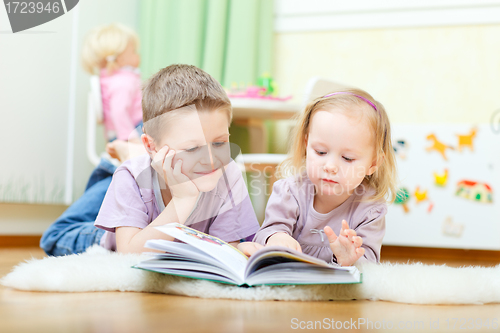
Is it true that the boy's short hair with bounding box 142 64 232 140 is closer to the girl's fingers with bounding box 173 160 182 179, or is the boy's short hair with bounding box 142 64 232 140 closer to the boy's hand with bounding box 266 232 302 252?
the girl's fingers with bounding box 173 160 182 179

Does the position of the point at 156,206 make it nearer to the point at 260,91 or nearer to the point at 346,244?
the point at 346,244

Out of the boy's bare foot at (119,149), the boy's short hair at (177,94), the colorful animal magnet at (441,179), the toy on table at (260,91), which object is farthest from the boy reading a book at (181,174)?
the colorful animal magnet at (441,179)

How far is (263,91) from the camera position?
1.93 metres

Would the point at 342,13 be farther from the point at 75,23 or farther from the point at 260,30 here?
the point at 75,23

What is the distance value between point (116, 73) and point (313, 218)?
142cm

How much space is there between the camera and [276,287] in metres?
0.69

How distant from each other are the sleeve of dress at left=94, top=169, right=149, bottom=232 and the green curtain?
1440 millimetres

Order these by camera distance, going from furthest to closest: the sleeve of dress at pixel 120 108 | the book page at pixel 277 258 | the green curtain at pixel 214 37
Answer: the green curtain at pixel 214 37, the sleeve of dress at pixel 120 108, the book page at pixel 277 258

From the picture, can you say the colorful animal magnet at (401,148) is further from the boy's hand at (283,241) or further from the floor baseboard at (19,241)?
the floor baseboard at (19,241)

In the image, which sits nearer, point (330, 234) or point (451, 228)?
point (330, 234)

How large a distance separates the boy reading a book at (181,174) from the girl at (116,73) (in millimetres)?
1077

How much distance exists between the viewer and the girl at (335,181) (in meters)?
0.92

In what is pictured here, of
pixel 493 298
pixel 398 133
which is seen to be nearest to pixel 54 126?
pixel 398 133

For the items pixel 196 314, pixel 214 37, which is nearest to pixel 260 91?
pixel 214 37
